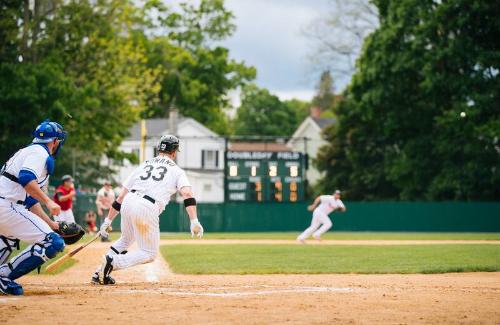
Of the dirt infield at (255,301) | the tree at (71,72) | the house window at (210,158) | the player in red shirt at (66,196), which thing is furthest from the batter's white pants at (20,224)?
the house window at (210,158)

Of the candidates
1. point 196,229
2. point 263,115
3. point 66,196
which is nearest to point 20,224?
point 196,229

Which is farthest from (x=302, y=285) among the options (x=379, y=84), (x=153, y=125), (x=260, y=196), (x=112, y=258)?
(x=153, y=125)

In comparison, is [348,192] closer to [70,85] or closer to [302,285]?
[70,85]

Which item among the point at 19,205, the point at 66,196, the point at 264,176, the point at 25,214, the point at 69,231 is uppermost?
the point at 264,176

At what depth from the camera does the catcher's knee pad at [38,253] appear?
1001 centimetres

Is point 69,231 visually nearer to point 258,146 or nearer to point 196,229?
point 196,229

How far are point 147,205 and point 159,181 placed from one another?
0.36 metres

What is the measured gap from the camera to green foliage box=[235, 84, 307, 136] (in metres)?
107

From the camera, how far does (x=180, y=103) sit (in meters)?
70.2

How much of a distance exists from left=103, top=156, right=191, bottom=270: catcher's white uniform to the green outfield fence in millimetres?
29034

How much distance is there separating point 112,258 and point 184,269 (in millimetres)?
4890

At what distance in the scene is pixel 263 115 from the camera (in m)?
107

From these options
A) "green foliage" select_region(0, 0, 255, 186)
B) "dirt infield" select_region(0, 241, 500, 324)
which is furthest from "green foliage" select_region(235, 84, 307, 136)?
"dirt infield" select_region(0, 241, 500, 324)

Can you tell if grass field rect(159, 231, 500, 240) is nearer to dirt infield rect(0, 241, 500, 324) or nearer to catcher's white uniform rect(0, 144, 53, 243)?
dirt infield rect(0, 241, 500, 324)
